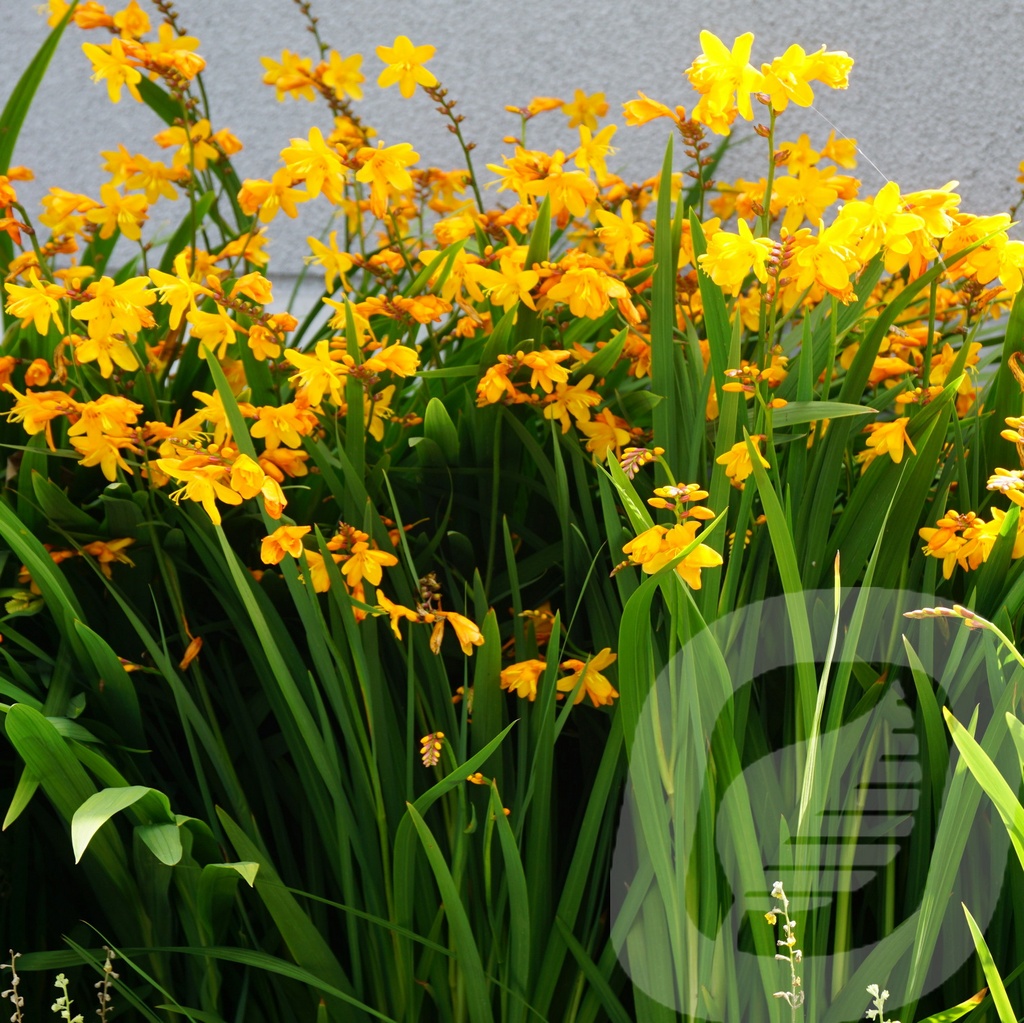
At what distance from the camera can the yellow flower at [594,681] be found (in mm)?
770

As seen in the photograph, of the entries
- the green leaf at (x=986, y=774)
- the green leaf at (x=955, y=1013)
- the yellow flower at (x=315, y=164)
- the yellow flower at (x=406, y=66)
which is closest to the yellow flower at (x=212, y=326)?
the yellow flower at (x=315, y=164)

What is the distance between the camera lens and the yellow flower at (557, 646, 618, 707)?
0.77 metres

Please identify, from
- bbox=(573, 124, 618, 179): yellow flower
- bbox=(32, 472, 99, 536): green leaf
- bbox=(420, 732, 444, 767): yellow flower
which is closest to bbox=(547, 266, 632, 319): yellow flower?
bbox=(573, 124, 618, 179): yellow flower

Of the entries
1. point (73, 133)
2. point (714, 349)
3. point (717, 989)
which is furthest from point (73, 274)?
point (73, 133)

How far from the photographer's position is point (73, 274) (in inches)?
39.9

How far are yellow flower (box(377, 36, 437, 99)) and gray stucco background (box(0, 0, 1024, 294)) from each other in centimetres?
83

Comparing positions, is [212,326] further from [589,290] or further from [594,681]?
[594,681]

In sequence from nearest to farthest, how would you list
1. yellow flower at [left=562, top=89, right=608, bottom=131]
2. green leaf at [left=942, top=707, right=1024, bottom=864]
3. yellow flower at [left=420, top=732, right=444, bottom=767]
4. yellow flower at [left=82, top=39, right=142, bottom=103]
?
green leaf at [left=942, top=707, right=1024, bottom=864]
yellow flower at [left=420, top=732, right=444, bottom=767]
yellow flower at [left=82, top=39, right=142, bottom=103]
yellow flower at [left=562, top=89, right=608, bottom=131]

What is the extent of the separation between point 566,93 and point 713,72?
124cm

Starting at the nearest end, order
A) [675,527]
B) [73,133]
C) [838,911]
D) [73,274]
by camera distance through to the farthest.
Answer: [675,527], [838,911], [73,274], [73,133]

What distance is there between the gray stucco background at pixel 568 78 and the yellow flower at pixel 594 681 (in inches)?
43.9

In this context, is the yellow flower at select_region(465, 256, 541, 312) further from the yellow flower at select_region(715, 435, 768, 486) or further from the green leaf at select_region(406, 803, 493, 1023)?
the green leaf at select_region(406, 803, 493, 1023)

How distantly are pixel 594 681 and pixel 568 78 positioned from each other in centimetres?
147

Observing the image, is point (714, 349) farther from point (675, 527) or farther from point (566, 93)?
point (566, 93)
